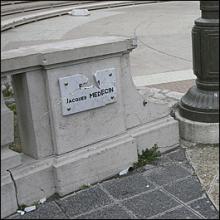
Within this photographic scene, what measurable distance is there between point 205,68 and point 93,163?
4.83ft

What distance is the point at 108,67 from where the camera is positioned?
4109 mm

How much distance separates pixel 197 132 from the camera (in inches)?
189

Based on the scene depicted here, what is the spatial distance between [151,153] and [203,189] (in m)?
0.79

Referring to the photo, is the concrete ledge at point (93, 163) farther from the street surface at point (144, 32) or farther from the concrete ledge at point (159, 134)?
the street surface at point (144, 32)

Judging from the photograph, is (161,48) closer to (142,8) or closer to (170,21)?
(170,21)

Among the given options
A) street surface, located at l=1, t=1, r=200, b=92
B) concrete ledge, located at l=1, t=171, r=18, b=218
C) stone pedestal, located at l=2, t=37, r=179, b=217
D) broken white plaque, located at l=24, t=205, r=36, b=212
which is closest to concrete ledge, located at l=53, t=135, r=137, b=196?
stone pedestal, located at l=2, t=37, r=179, b=217

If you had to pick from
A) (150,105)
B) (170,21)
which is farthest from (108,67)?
(170,21)

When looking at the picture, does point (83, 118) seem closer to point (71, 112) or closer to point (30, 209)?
point (71, 112)

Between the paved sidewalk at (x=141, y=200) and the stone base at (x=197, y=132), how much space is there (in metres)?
0.51

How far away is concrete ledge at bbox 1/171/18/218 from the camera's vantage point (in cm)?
365

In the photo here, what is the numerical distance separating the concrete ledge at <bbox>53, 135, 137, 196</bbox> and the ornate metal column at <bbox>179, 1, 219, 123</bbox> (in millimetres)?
830

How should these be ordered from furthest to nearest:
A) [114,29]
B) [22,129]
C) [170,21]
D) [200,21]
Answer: [170,21]
[114,29]
[200,21]
[22,129]

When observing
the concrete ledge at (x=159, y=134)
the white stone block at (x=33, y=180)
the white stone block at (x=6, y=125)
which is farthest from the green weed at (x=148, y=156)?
the white stone block at (x=6, y=125)

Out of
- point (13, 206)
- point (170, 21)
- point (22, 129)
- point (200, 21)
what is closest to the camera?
point (13, 206)
